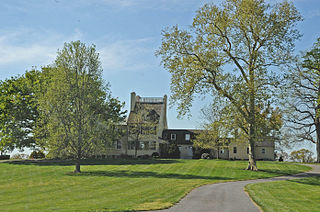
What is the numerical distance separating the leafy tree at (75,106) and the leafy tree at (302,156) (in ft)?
152

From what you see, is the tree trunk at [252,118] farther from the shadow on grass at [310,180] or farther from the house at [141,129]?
the house at [141,129]

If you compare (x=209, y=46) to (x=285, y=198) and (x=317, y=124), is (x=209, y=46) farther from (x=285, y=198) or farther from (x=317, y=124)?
(x=317, y=124)

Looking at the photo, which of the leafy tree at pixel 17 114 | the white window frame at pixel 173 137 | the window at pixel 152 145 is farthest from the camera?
the white window frame at pixel 173 137

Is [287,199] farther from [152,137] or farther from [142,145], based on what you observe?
[142,145]

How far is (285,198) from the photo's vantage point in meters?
17.7

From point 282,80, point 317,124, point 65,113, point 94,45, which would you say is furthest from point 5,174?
point 317,124

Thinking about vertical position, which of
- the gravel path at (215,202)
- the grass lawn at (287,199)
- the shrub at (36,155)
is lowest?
the grass lawn at (287,199)

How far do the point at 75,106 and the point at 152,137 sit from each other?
2392 cm

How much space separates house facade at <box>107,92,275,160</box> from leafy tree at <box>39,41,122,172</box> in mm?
16410

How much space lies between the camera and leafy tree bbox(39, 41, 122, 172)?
30.2m

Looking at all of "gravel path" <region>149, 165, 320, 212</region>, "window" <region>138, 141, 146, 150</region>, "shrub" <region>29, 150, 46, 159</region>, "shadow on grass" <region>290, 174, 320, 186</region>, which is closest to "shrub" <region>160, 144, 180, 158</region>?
"window" <region>138, 141, 146, 150</region>

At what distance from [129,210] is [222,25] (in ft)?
83.5

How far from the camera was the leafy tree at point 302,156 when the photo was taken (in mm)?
62625

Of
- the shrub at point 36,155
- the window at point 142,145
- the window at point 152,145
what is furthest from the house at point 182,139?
the shrub at point 36,155
